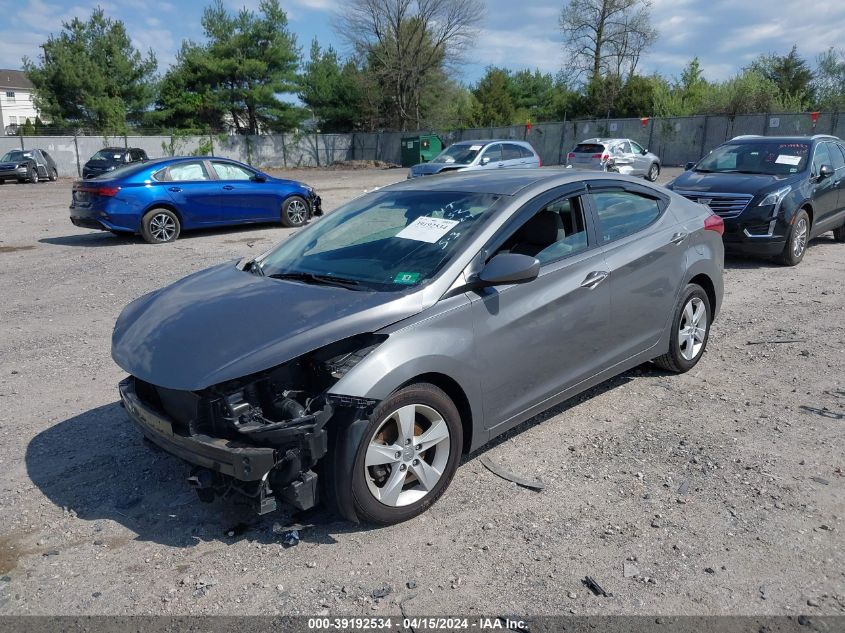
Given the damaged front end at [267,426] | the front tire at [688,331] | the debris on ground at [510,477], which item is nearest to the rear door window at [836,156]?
the front tire at [688,331]

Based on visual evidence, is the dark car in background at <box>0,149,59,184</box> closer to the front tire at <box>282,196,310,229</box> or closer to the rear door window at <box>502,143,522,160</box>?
the front tire at <box>282,196,310,229</box>

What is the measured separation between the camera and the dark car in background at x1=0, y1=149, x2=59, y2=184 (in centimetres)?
3100

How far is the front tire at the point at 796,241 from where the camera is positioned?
966 cm

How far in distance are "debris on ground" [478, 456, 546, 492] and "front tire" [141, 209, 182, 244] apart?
9.96 meters

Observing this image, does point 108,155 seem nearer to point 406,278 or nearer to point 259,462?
point 406,278

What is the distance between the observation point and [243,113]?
50.5m

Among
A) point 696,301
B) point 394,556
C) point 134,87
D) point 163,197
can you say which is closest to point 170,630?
point 394,556

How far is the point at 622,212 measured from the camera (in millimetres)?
4980

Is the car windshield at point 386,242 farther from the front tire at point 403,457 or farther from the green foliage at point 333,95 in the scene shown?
the green foliage at point 333,95

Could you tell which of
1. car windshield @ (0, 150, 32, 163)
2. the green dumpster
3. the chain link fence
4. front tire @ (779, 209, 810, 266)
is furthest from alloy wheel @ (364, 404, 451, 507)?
the green dumpster

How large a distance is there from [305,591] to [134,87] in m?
50.7

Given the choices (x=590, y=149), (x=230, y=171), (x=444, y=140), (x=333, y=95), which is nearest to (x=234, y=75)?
(x=333, y=95)

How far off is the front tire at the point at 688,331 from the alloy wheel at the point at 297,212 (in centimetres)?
1037

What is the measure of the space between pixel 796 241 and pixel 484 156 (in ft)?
37.6
